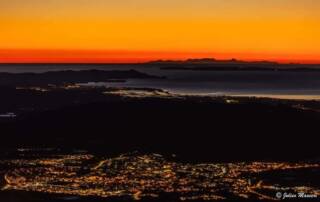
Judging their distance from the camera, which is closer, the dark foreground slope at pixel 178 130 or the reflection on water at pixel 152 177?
the reflection on water at pixel 152 177

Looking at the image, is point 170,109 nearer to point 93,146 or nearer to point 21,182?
Answer: point 93,146

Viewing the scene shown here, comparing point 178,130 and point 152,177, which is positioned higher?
point 178,130

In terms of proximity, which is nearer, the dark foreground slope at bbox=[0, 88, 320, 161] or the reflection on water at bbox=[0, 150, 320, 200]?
the reflection on water at bbox=[0, 150, 320, 200]

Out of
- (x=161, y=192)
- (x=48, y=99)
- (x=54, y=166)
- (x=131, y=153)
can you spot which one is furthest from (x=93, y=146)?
(x=48, y=99)

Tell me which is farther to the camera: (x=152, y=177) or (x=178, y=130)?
(x=178, y=130)
